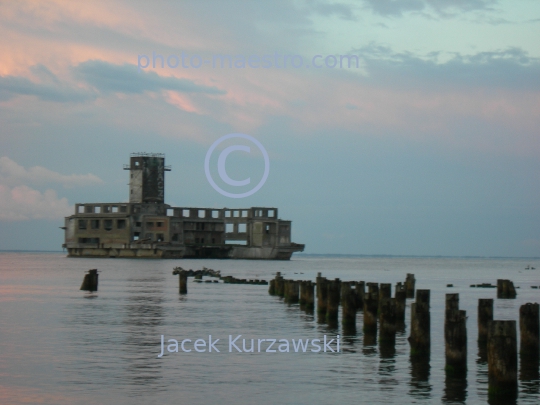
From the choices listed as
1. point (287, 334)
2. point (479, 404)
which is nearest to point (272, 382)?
point (479, 404)

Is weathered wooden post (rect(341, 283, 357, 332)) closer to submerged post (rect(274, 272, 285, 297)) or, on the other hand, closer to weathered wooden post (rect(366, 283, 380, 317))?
weathered wooden post (rect(366, 283, 380, 317))

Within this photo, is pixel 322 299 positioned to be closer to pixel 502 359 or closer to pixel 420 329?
pixel 420 329

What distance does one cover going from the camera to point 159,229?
158 meters

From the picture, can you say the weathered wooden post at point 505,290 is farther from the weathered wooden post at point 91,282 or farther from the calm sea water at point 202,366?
the weathered wooden post at point 91,282

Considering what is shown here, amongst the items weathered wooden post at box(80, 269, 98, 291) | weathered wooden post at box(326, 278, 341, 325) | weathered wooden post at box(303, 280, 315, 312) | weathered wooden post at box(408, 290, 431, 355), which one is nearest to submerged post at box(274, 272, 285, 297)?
weathered wooden post at box(303, 280, 315, 312)

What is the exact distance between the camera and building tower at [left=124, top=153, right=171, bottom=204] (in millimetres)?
159625

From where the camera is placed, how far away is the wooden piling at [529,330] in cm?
2272

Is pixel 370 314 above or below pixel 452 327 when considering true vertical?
below

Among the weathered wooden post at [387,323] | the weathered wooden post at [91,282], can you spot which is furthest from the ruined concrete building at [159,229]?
the weathered wooden post at [387,323]

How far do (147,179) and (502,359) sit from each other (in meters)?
145

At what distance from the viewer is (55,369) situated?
69.7ft

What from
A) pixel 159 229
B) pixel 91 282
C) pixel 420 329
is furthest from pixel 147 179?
pixel 420 329

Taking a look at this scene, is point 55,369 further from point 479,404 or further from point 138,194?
point 138,194

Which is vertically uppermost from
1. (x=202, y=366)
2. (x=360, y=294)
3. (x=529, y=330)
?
(x=360, y=294)
